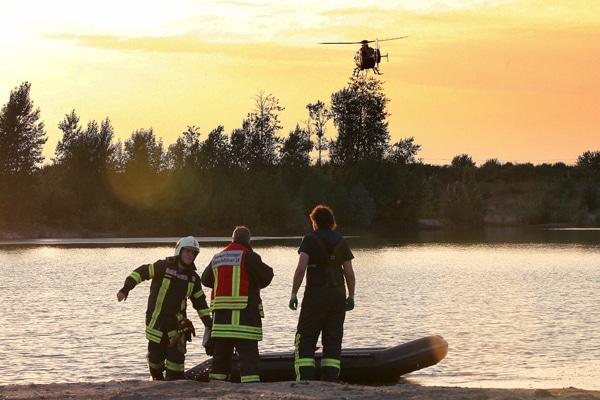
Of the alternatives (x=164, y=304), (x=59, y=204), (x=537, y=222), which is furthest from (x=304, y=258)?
(x=537, y=222)

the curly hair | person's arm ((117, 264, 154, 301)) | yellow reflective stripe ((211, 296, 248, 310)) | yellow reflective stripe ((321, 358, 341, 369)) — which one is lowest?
yellow reflective stripe ((321, 358, 341, 369))

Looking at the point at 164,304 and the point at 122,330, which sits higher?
the point at 164,304

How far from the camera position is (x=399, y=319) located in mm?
26812

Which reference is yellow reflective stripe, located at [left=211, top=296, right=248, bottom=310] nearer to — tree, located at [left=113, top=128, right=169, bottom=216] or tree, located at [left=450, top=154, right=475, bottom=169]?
tree, located at [left=113, top=128, right=169, bottom=216]

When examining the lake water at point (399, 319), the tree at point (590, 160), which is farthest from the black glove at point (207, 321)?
the tree at point (590, 160)

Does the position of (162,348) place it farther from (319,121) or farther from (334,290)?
(319,121)

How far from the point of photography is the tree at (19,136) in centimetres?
8912

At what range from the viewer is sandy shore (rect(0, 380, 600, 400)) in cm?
1114

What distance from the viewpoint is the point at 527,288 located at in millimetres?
37594

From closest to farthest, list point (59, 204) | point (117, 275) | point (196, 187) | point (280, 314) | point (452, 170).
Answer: point (280, 314) → point (117, 275) → point (59, 204) → point (196, 187) → point (452, 170)

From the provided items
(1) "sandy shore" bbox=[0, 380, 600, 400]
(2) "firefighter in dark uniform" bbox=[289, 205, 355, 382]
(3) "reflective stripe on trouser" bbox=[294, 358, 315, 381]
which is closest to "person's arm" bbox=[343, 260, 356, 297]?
(2) "firefighter in dark uniform" bbox=[289, 205, 355, 382]

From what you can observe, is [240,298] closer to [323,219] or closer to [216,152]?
[323,219]

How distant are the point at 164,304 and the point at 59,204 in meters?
82.5

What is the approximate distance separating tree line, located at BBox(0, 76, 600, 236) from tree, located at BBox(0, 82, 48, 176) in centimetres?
9
